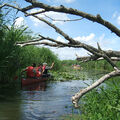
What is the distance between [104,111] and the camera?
4684mm

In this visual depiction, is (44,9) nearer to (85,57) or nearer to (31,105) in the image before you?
(85,57)

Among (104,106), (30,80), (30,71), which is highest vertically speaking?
(30,71)

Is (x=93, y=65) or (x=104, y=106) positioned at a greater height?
(x=93, y=65)

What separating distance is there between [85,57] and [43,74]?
1409cm

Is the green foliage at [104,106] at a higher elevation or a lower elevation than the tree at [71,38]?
lower

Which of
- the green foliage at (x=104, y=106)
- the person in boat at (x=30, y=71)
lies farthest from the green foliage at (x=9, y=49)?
the green foliage at (x=104, y=106)

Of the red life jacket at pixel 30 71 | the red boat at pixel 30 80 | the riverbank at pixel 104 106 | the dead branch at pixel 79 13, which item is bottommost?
the riverbank at pixel 104 106

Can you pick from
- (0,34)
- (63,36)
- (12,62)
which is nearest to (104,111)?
(63,36)

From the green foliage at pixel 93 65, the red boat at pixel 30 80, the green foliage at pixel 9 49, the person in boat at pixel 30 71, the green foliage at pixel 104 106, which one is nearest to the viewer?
the green foliage at pixel 104 106

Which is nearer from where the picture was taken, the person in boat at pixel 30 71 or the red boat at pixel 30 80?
the red boat at pixel 30 80

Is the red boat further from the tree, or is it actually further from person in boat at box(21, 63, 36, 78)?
the tree

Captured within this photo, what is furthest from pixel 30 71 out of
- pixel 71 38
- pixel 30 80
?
pixel 71 38

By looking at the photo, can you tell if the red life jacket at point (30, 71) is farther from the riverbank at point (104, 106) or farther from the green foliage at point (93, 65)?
the riverbank at point (104, 106)

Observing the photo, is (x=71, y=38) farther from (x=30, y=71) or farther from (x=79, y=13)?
(x=30, y=71)
